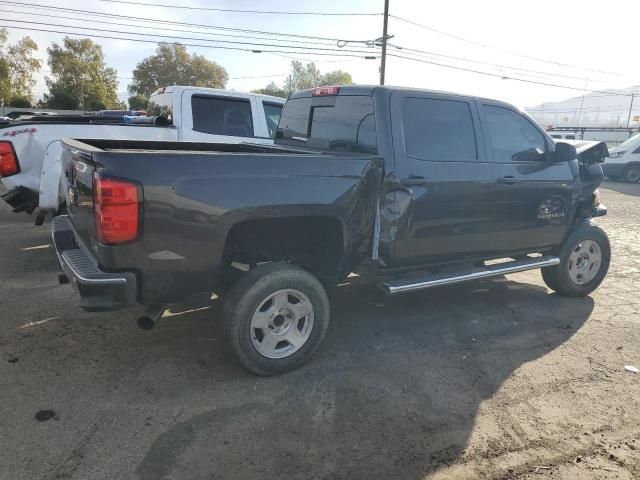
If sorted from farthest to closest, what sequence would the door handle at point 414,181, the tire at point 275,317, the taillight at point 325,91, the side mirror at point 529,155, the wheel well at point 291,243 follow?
the side mirror at point 529,155 < the taillight at point 325,91 < the door handle at point 414,181 < the wheel well at point 291,243 < the tire at point 275,317

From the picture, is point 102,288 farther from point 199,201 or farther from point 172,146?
point 172,146

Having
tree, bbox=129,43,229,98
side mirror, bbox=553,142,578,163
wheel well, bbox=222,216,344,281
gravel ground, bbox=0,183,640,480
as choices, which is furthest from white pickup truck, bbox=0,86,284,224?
tree, bbox=129,43,229,98

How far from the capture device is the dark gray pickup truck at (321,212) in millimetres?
2906

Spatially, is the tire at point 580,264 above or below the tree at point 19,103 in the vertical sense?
below

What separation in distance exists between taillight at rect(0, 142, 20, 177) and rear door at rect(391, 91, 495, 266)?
4.78 meters

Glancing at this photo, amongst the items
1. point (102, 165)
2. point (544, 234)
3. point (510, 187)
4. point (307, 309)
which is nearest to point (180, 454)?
point (307, 309)

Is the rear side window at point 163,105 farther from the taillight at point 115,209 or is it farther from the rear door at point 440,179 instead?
the taillight at point 115,209

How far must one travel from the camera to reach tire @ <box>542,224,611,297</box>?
529 centimetres

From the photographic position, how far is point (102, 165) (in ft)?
9.04

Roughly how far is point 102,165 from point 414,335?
9.55 ft

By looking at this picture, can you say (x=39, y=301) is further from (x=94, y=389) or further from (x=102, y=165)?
(x=102, y=165)

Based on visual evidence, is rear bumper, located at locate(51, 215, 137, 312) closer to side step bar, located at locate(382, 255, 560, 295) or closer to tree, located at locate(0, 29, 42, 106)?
side step bar, located at locate(382, 255, 560, 295)

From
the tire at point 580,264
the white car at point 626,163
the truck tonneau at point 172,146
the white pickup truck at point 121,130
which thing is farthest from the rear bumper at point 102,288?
the white car at point 626,163

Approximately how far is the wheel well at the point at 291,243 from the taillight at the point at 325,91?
143 centimetres
